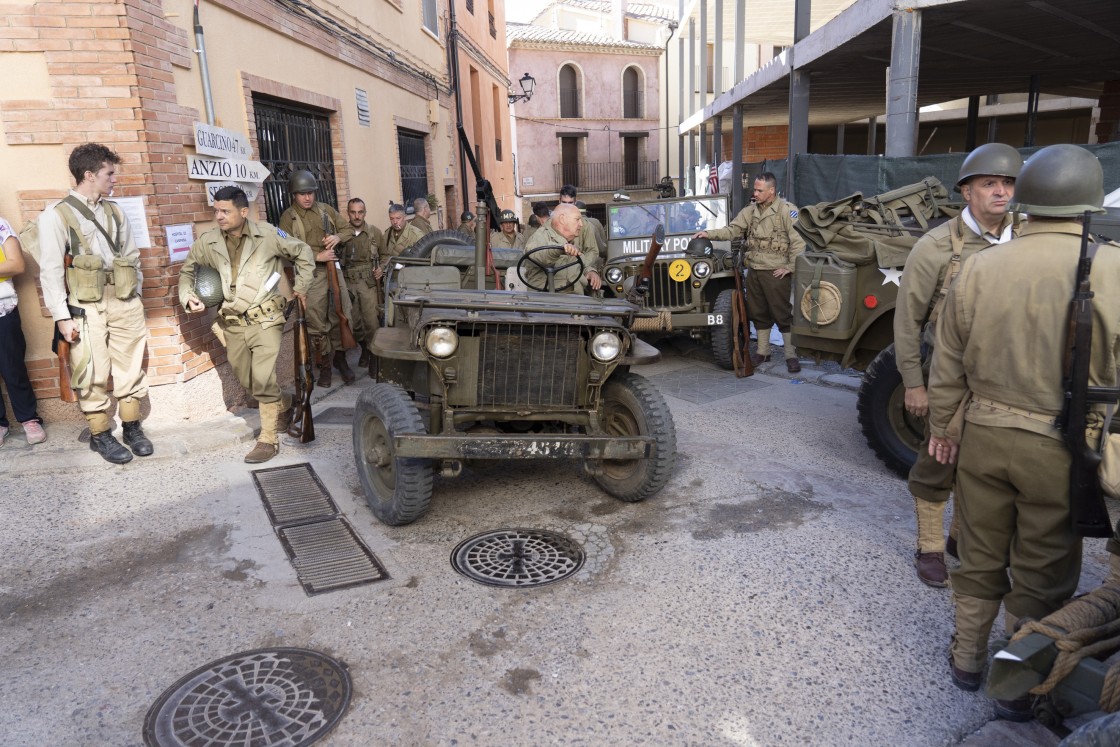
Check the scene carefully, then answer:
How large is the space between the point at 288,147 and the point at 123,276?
3497 mm

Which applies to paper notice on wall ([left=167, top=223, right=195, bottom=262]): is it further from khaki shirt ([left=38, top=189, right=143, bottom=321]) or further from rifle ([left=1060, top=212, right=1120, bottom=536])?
rifle ([left=1060, top=212, right=1120, bottom=536])

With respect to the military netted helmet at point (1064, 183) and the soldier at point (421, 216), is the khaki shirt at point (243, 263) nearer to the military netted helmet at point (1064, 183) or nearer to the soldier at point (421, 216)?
the soldier at point (421, 216)

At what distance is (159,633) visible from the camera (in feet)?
9.78

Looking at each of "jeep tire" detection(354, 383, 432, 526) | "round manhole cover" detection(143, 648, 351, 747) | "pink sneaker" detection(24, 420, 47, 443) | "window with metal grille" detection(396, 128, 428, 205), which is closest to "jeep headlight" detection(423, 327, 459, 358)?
"jeep tire" detection(354, 383, 432, 526)

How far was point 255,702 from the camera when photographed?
8.31 feet

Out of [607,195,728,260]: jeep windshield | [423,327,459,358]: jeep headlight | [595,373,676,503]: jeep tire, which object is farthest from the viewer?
[607,195,728,260]: jeep windshield

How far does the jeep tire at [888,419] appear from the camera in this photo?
14.3 ft

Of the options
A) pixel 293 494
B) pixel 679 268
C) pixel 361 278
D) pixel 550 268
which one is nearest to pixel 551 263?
pixel 550 268

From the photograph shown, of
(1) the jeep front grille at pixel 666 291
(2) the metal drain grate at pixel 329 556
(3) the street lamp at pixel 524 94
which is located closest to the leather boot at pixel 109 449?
(2) the metal drain grate at pixel 329 556

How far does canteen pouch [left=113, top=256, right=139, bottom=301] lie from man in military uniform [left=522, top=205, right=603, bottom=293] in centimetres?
246

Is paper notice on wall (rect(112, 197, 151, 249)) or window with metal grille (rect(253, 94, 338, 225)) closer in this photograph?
paper notice on wall (rect(112, 197, 151, 249))

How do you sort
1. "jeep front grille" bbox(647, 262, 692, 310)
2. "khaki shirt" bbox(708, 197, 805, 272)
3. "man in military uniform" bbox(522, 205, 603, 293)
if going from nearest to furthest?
"man in military uniform" bbox(522, 205, 603, 293), "khaki shirt" bbox(708, 197, 805, 272), "jeep front grille" bbox(647, 262, 692, 310)

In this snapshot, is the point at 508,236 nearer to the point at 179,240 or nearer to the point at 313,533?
the point at 179,240

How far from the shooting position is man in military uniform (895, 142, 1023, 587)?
3.06 m
